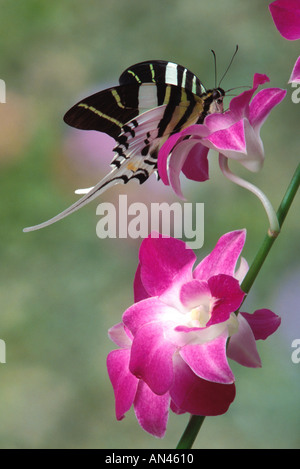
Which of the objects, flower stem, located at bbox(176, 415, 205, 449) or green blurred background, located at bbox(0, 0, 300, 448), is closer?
flower stem, located at bbox(176, 415, 205, 449)

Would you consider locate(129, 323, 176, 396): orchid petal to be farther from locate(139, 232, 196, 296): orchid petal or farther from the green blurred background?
the green blurred background

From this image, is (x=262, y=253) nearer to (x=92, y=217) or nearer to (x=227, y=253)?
(x=227, y=253)

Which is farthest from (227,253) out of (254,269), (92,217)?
(92,217)

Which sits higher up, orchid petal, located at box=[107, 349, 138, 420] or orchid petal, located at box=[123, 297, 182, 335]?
orchid petal, located at box=[123, 297, 182, 335]

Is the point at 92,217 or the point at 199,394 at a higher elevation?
the point at 199,394

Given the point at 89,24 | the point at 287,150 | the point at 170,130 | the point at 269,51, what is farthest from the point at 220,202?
the point at 170,130

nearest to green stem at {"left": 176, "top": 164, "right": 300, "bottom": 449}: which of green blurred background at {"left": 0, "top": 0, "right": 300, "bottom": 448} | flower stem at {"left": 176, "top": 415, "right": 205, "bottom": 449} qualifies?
flower stem at {"left": 176, "top": 415, "right": 205, "bottom": 449}
